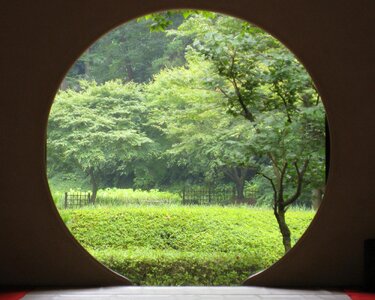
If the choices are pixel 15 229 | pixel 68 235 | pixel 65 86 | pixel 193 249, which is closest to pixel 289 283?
pixel 68 235

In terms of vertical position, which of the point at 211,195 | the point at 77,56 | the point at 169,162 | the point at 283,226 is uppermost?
the point at 77,56

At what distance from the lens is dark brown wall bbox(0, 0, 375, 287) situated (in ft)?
16.3

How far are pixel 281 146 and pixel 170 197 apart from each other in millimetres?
3412

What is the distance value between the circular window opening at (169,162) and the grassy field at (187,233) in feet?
0.05

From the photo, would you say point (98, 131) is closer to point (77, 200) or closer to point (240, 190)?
point (77, 200)

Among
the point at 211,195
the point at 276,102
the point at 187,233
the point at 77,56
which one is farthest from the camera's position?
the point at 211,195

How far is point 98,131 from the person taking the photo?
37.4 feet

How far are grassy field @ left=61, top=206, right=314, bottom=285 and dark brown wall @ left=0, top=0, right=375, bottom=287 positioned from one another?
16.1 ft

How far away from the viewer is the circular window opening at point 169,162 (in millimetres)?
9805

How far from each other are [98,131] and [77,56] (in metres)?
6.45

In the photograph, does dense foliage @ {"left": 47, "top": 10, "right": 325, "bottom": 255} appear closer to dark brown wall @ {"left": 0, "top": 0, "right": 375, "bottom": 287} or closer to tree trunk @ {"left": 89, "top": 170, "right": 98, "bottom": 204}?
tree trunk @ {"left": 89, "top": 170, "right": 98, "bottom": 204}

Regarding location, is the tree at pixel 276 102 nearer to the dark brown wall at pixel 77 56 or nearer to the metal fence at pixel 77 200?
the dark brown wall at pixel 77 56

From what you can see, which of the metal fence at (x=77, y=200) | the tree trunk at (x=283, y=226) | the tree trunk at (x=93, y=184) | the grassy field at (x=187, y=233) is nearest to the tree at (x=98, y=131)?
the tree trunk at (x=93, y=184)

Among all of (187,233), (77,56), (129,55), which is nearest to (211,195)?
(187,233)
